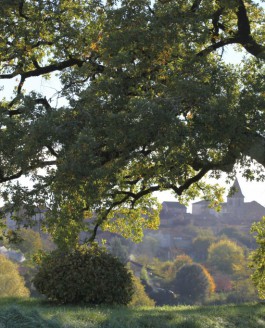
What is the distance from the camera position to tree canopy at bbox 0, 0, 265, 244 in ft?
52.0

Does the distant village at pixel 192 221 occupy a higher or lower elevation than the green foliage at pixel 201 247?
higher

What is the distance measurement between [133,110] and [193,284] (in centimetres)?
8940

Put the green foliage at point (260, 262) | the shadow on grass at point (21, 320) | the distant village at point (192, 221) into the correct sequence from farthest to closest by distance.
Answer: the distant village at point (192, 221)
the green foliage at point (260, 262)
the shadow on grass at point (21, 320)

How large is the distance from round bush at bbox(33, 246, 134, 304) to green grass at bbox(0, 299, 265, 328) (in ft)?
2.32

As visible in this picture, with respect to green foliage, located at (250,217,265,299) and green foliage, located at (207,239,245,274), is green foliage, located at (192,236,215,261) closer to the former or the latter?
green foliage, located at (207,239,245,274)

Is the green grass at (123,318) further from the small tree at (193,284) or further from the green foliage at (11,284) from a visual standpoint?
the small tree at (193,284)

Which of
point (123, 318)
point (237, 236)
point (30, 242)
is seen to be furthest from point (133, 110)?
point (237, 236)

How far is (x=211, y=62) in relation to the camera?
18.5 metres

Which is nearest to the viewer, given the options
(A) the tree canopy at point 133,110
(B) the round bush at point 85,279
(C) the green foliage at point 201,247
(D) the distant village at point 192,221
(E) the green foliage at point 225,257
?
(A) the tree canopy at point 133,110

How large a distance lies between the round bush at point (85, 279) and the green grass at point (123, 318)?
707mm

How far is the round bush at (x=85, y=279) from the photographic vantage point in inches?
749

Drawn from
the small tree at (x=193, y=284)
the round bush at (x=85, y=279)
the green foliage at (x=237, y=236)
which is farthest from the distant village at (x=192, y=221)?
the round bush at (x=85, y=279)

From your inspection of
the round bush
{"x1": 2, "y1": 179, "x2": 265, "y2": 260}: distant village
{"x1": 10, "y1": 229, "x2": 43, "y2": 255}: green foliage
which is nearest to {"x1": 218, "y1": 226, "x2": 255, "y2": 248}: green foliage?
{"x1": 2, "y1": 179, "x2": 265, "y2": 260}: distant village

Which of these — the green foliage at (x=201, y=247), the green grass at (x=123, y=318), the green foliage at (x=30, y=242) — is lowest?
the green grass at (x=123, y=318)
